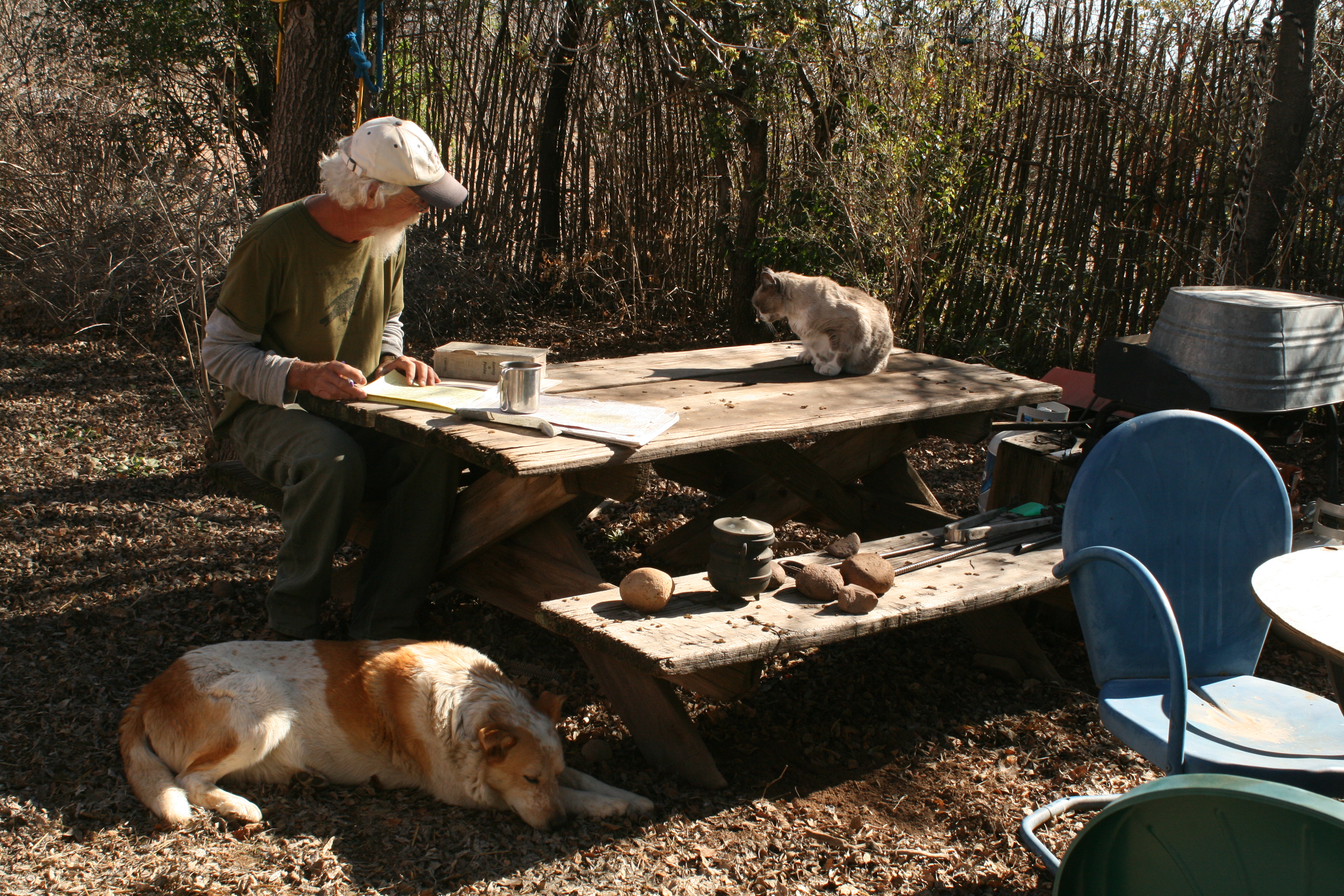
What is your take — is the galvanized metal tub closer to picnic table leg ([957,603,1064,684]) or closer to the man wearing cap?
picnic table leg ([957,603,1064,684])

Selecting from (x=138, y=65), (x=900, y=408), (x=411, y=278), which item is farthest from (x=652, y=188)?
(x=900, y=408)

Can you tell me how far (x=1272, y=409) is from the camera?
11.2 ft

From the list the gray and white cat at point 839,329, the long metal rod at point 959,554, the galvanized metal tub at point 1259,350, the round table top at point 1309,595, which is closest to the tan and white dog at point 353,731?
the long metal rod at point 959,554

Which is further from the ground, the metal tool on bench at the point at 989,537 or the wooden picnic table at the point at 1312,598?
the wooden picnic table at the point at 1312,598

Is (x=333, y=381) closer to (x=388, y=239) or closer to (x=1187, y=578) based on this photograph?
(x=388, y=239)

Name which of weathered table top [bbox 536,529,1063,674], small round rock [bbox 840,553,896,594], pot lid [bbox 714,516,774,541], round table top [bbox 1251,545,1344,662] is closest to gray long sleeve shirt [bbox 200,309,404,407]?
weathered table top [bbox 536,529,1063,674]

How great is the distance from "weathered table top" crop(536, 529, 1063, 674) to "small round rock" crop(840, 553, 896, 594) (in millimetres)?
41

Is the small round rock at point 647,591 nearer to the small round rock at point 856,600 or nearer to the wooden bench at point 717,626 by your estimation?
the wooden bench at point 717,626

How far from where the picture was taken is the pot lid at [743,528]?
248 cm

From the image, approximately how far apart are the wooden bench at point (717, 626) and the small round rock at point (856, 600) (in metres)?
0.02

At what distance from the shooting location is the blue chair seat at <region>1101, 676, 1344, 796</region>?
1995 mm

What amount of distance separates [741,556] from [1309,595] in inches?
47.9

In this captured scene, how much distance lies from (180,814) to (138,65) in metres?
6.55

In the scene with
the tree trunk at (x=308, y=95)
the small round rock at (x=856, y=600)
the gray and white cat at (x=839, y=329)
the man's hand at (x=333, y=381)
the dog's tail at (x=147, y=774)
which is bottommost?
the dog's tail at (x=147, y=774)
